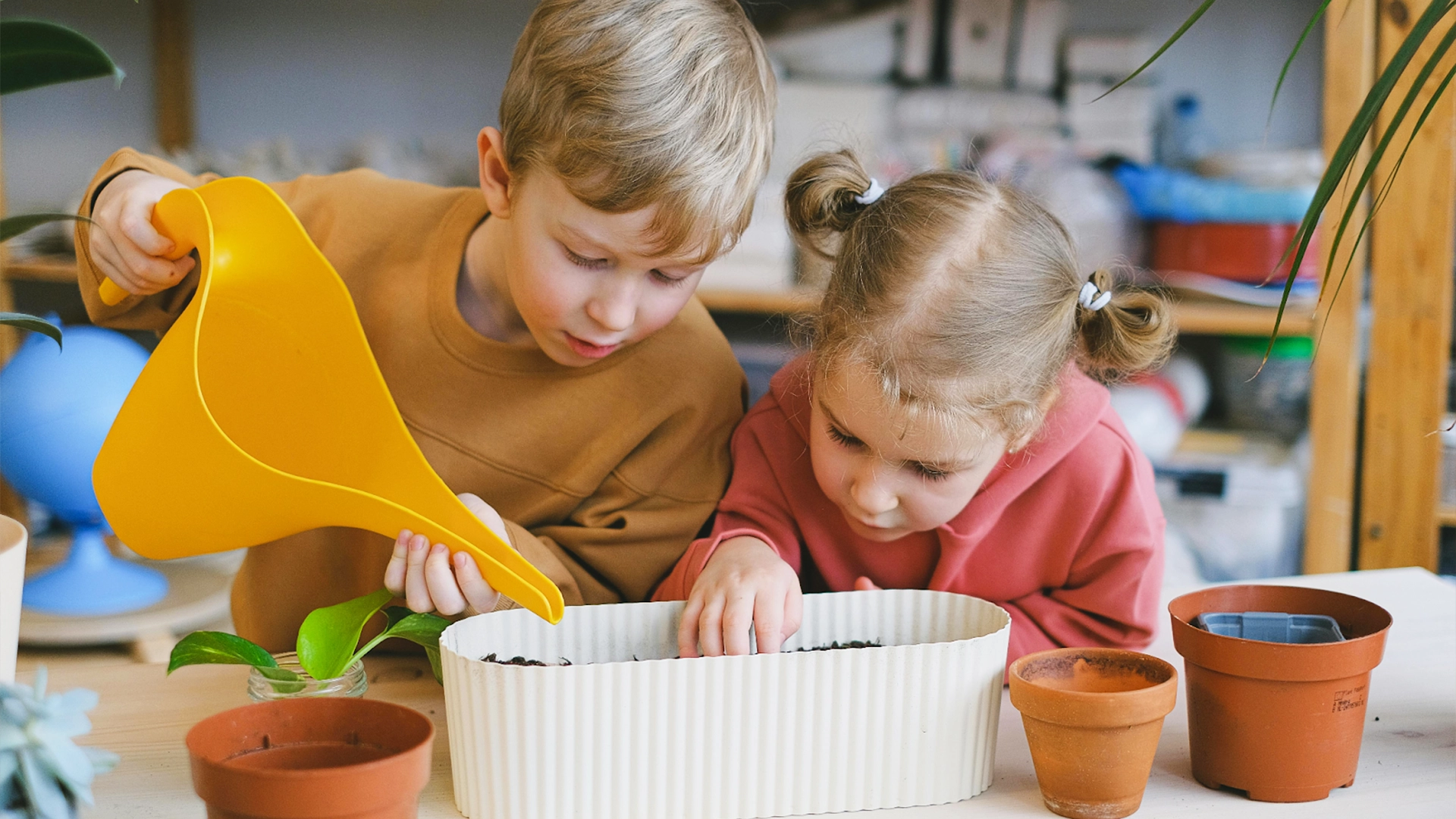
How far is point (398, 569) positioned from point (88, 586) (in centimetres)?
123

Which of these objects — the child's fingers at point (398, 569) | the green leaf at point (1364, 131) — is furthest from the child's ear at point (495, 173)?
the green leaf at point (1364, 131)

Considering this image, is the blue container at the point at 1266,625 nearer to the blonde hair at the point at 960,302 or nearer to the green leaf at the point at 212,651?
the blonde hair at the point at 960,302

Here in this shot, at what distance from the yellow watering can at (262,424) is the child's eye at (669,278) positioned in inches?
9.2

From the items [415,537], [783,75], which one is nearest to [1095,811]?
[415,537]

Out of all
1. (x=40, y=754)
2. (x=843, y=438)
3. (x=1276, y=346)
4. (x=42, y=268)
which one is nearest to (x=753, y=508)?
(x=843, y=438)

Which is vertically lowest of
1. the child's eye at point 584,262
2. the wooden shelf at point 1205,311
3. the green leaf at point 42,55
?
the wooden shelf at point 1205,311

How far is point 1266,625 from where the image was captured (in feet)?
2.41

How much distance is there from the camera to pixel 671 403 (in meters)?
1.00

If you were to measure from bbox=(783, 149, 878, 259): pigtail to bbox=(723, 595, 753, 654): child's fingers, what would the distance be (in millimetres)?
303

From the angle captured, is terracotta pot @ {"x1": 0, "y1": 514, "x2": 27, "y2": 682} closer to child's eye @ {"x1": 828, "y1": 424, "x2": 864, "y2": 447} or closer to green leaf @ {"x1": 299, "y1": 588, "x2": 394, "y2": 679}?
green leaf @ {"x1": 299, "y1": 588, "x2": 394, "y2": 679}

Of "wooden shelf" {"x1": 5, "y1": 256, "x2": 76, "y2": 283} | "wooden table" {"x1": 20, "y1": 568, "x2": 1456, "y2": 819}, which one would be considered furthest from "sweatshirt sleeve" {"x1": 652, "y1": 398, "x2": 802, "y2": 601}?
"wooden shelf" {"x1": 5, "y1": 256, "x2": 76, "y2": 283}

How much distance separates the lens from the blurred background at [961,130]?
1888mm

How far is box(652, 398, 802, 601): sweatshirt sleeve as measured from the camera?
0.90 metres

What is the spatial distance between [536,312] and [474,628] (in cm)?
27
